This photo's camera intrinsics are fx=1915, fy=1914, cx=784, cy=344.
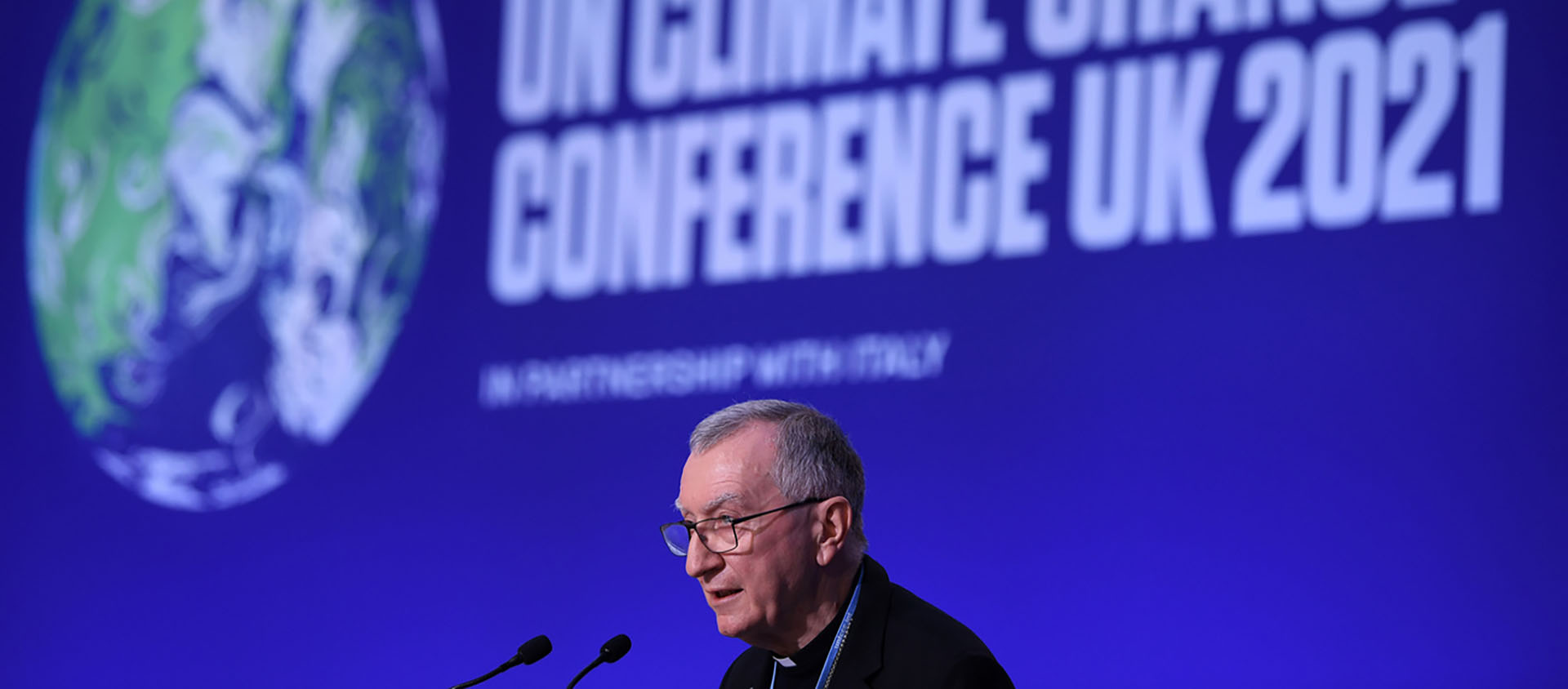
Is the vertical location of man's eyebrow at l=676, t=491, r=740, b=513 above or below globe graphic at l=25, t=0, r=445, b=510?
below

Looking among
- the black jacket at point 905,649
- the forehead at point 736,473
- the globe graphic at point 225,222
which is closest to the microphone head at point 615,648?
the forehead at point 736,473

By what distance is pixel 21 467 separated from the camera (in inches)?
235

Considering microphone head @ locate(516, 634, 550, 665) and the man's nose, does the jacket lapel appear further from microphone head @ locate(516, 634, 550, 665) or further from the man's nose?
microphone head @ locate(516, 634, 550, 665)

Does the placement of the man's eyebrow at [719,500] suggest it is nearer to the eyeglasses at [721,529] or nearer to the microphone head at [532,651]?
the eyeglasses at [721,529]

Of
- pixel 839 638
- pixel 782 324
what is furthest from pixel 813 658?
pixel 782 324

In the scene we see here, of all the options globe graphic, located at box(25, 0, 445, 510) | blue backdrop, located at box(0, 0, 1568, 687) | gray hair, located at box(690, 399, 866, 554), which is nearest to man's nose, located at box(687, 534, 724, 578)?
gray hair, located at box(690, 399, 866, 554)

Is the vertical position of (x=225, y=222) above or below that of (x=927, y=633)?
above

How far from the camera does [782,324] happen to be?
15.2 feet

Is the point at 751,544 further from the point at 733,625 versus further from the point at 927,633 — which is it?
the point at 927,633

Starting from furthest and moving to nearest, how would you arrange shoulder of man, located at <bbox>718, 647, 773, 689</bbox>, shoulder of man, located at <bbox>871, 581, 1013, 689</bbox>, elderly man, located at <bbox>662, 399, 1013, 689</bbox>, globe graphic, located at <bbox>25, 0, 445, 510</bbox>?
globe graphic, located at <bbox>25, 0, 445, 510</bbox> → shoulder of man, located at <bbox>718, 647, 773, 689</bbox> → elderly man, located at <bbox>662, 399, 1013, 689</bbox> → shoulder of man, located at <bbox>871, 581, 1013, 689</bbox>

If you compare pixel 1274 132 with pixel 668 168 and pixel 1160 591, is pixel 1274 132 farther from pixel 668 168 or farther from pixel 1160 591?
pixel 668 168

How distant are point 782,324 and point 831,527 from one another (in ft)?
6.00

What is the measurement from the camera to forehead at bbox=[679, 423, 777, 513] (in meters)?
2.77

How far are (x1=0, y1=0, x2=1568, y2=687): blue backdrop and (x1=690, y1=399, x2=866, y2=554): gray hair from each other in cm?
136
